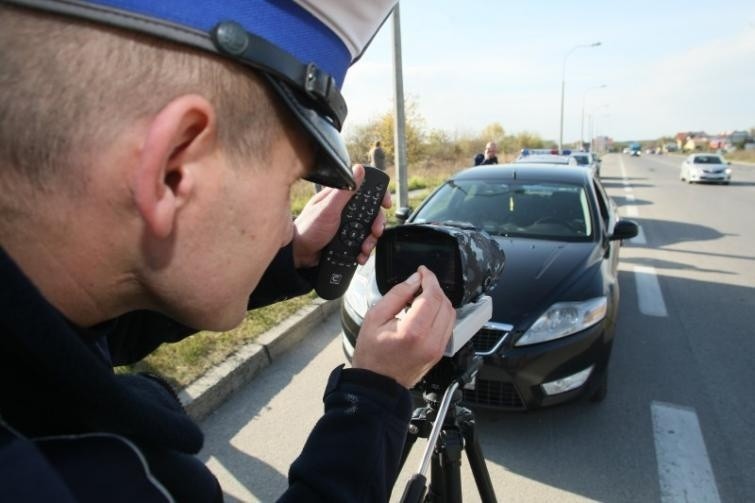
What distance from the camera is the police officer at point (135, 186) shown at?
604mm

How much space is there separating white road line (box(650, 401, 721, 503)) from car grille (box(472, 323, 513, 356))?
3.55 feet

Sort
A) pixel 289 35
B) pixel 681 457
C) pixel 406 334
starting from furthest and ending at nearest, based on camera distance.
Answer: pixel 681 457 < pixel 406 334 < pixel 289 35

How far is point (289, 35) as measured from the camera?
74 cm

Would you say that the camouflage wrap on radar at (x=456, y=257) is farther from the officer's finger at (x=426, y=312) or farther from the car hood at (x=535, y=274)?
the car hood at (x=535, y=274)

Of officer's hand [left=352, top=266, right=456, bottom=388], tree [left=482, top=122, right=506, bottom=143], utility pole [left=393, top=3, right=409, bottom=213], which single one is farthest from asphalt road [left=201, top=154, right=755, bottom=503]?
tree [left=482, top=122, right=506, bottom=143]

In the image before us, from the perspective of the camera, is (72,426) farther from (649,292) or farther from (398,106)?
(398,106)

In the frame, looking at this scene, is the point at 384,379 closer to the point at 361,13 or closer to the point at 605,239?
the point at 361,13

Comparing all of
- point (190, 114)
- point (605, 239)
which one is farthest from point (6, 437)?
point (605, 239)

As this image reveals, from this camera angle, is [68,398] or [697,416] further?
[697,416]

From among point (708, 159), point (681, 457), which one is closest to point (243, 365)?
point (681, 457)

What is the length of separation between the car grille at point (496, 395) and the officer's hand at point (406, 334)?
2033 millimetres

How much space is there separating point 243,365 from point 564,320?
215 centimetres

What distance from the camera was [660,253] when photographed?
26.2ft

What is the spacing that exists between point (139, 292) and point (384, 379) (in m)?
0.48
